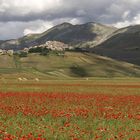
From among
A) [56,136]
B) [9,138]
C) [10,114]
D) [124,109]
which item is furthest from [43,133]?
[124,109]

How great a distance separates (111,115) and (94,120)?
199 cm

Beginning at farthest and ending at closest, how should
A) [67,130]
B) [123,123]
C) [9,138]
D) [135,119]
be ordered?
1. [135,119]
2. [123,123]
3. [67,130]
4. [9,138]

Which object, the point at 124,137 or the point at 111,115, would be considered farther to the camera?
the point at 111,115

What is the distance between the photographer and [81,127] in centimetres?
2044

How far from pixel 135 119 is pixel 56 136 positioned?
812cm

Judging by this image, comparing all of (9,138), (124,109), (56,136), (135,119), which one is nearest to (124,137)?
(56,136)

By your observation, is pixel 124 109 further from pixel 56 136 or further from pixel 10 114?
pixel 56 136

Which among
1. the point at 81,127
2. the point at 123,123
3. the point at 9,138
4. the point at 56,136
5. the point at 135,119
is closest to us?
the point at 9,138

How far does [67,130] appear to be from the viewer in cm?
1872

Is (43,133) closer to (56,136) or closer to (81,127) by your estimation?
(56,136)

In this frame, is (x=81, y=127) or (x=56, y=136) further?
(x=81, y=127)

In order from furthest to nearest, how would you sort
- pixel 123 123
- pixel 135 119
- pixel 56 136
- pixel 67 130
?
pixel 135 119 < pixel 123 123 < pixel 67 130 < pixel 56 136

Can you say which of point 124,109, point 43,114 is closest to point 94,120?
point 43,114

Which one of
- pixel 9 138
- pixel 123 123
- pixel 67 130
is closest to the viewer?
pixel 9 138
